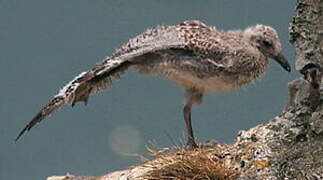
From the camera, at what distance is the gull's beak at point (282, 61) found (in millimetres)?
6895

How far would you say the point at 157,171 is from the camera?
5574mm

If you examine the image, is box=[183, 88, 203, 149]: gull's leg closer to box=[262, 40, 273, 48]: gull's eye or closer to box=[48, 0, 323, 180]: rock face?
box=[262, 40, 273, 48]: gull's eye

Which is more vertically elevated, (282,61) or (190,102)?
(282,61)

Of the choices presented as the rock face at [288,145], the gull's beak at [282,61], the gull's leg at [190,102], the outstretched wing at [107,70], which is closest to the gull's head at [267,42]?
the gull's beak at [282,61]

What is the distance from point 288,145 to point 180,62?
1.60 meters

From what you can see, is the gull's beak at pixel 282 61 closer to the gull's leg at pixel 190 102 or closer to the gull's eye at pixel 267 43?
the gull's eye at pixel 267 43

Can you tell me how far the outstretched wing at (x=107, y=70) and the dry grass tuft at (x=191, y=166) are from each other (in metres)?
0.93

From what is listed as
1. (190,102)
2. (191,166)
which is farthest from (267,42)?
(191,166)

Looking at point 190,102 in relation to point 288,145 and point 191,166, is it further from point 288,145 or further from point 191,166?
point 288,145

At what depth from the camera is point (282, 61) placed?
6938mm

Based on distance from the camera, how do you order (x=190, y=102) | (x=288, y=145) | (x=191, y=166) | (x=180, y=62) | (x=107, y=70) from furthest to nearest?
(x=190, y=102)
(x=180, y=62)
(x=107, y=70)
(x=191, y=166)
(x=288, y=145)

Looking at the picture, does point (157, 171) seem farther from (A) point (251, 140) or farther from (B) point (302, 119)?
(B) point (302, 119)

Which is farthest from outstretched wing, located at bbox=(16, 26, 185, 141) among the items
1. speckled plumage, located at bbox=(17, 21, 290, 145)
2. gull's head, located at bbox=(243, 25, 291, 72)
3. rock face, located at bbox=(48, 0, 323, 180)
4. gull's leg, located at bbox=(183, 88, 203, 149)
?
rock face, located at bbox=(48, 0, 323, 180)

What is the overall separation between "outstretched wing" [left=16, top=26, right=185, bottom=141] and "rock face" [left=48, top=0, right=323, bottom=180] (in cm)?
99
